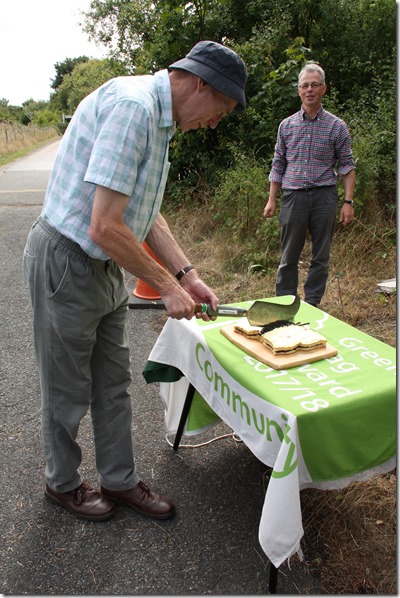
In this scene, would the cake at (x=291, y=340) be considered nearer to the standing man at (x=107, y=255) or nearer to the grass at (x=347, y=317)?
the standing man at (x=107, y=255)

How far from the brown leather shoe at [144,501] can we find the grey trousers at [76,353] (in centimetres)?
4

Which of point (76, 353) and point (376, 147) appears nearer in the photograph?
point (76, 353)

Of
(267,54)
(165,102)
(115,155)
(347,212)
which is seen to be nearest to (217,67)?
(165,102)

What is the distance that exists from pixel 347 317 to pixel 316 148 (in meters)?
1.51

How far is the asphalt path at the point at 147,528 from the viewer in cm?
211

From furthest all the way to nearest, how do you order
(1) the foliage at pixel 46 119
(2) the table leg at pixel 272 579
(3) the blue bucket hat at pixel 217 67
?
1. (1) the foliage at pixel 46 119
2. (2) the table leg at pixel 272 579
3. (3) the blue bucket hat at pixel 217 67

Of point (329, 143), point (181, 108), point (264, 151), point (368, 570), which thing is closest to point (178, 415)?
point (368, 570)

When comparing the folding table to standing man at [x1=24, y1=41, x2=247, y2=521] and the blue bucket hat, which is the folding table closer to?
standing man at [x1=24, y1=41, x2=247, y2=521]

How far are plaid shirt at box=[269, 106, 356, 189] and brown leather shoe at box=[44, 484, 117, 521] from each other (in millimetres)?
3110

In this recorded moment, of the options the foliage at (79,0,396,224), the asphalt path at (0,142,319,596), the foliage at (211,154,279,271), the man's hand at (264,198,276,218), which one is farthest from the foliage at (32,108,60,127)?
the asphalt path at (0,142,319,596)

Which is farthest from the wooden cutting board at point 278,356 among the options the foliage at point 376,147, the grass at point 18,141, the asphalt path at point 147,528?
the grass at point 18,141

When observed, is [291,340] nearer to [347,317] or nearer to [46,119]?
[347,317]

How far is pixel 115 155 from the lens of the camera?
1.73 m

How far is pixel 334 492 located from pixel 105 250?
5.33ft
